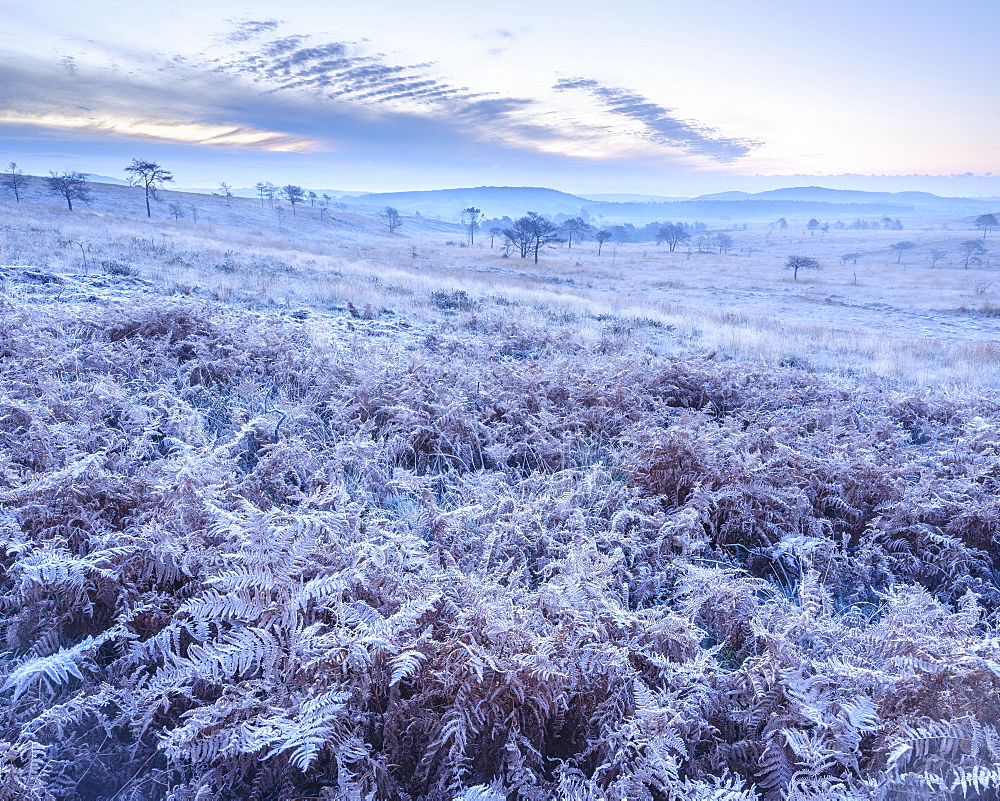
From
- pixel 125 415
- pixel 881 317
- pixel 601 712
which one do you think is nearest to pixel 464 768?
pixel 601 712

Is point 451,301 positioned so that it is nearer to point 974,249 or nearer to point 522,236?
point 522,236

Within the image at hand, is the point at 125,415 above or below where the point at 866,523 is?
above

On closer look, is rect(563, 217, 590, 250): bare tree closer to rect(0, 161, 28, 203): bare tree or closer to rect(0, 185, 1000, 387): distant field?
rect(0, 185, 1000, 387): distant field

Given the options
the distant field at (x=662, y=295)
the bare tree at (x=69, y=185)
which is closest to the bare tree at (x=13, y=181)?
the bare tree at (x=69, y=185)

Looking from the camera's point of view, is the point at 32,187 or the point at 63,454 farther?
the point at 32,187

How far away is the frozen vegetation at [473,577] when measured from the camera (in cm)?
209

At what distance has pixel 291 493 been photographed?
4023 millimetres

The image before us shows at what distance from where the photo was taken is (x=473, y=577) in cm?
283

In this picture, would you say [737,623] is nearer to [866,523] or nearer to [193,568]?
[866,523]

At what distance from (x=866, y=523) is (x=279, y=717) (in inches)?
165

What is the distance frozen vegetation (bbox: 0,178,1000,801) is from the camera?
209cm

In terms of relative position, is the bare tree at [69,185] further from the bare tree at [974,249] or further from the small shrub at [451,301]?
the bare tree at [974,249]

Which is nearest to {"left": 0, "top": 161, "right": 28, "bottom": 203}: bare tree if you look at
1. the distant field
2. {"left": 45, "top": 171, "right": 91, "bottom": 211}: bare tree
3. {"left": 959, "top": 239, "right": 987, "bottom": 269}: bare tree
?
{"left": 45, "top": 171, "right": 91, "bottom": 211}: bare tree

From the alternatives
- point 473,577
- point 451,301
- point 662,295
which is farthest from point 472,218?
point 473,577
